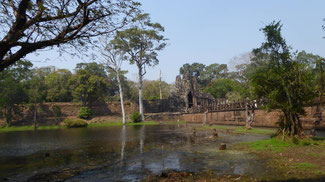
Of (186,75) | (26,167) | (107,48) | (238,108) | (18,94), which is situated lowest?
(26,167)

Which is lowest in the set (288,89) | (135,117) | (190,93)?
(135,117)

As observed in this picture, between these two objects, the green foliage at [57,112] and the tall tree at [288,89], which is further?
the green foliage at [57,112]

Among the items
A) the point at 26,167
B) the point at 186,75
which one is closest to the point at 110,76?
the point at 186,75

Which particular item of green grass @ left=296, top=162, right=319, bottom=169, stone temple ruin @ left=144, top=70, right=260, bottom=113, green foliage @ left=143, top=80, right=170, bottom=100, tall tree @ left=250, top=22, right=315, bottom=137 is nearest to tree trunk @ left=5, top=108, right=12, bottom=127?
stone temple ruin @ left=144, top=70, right=260, bottom=113

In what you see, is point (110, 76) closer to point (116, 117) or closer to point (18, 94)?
point (116, 117)

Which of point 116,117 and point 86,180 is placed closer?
point 86,180

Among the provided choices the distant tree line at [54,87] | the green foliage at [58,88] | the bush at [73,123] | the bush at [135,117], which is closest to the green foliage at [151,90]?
the distant tree line at [54,87]

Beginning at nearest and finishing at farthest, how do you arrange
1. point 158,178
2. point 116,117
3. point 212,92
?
point 158,178
point 116,117
point 212,92

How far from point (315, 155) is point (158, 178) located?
21.9 feet

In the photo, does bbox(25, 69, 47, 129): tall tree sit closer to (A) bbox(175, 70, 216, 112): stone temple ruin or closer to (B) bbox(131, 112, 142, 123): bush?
(B) bbox(131, 112, 142, 123): bush

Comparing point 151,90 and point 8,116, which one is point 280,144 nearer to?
point 8,116

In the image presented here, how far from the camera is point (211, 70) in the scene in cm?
8712

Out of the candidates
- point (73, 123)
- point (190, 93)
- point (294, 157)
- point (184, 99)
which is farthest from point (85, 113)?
point (294, 157)

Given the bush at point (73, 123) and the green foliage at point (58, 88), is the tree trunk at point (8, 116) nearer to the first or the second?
the green foliage at point (58, 88)
